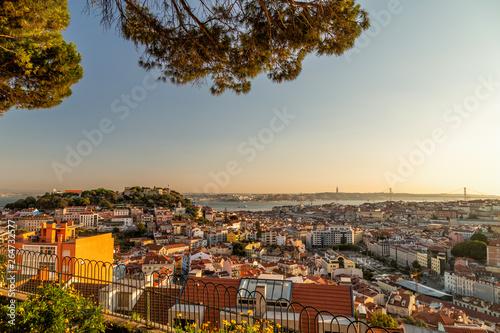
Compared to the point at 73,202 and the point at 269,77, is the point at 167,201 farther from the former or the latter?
the point at 269,77

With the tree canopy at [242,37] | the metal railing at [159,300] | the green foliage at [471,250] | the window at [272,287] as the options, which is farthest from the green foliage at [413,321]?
the green foliage at [471,250]

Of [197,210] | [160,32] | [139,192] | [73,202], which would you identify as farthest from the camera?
[139,192]

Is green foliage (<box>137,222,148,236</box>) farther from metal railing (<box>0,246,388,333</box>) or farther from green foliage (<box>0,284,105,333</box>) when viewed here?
green foliage (<box>0,284,105,333</box>)

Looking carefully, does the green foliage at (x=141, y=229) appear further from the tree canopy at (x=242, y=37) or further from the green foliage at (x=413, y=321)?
the tree canopy at (x=242, y=37)

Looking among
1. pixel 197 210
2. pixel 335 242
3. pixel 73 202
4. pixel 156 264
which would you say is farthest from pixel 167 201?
pixel 156 264

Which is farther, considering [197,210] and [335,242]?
[197,210]
